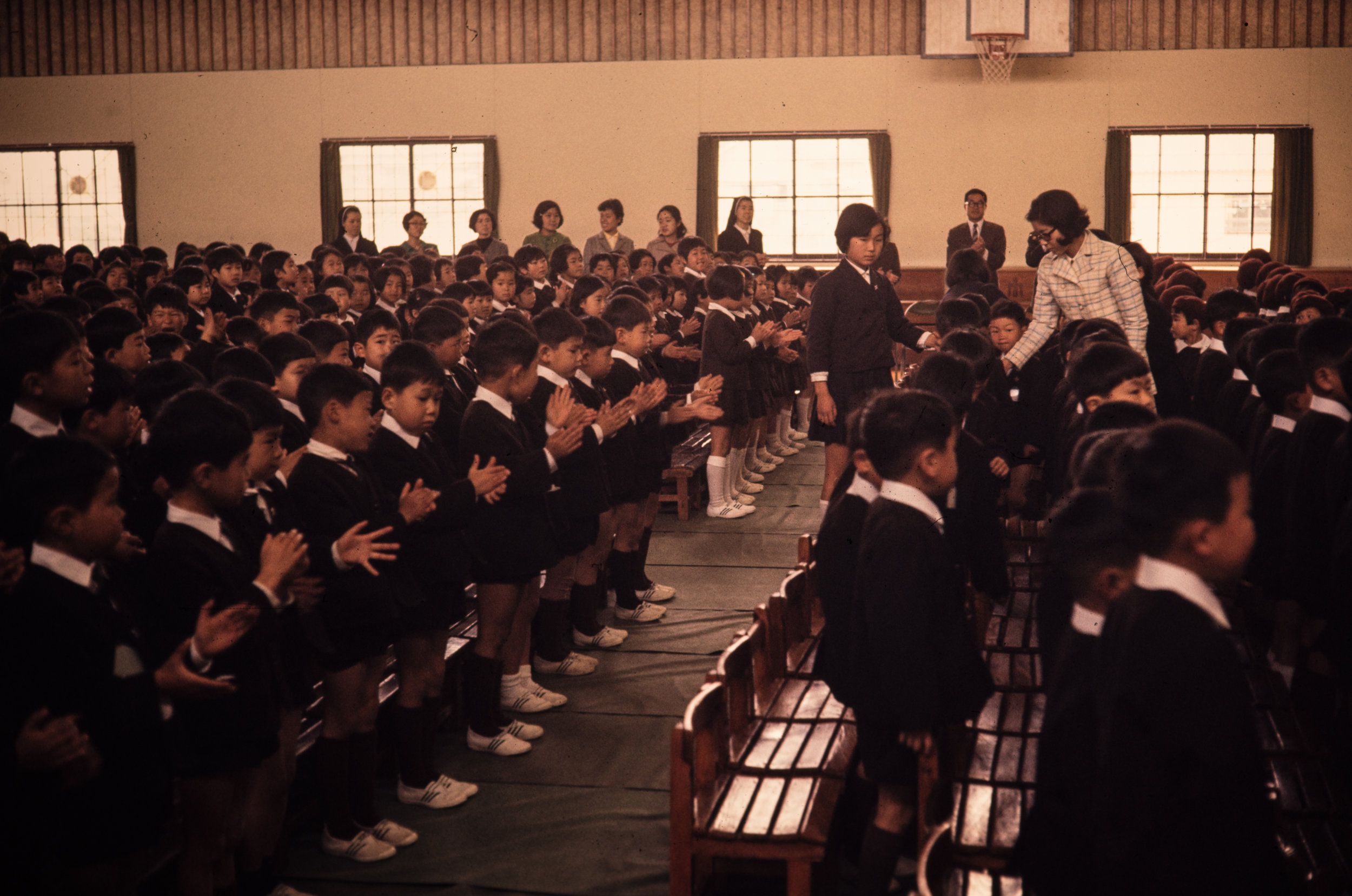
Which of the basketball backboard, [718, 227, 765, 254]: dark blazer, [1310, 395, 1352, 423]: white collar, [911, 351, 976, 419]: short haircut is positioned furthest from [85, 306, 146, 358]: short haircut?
the basketball backboard

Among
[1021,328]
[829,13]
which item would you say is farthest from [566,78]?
[1021,328]

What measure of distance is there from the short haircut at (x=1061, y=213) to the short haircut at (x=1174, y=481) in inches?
135

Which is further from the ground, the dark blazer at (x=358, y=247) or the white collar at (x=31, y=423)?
the dark blazer at (x=358, y=247)

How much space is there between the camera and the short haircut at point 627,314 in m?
5.59

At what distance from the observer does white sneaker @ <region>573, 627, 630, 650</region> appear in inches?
199

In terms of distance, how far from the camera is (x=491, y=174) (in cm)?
1407

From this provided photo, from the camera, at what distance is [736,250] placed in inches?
424

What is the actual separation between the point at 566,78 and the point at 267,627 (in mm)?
12155

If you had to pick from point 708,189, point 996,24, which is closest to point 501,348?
point 708,189

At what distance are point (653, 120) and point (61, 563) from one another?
12.3 m

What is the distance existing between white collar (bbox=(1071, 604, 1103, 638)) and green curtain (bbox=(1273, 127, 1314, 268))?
39.8ft

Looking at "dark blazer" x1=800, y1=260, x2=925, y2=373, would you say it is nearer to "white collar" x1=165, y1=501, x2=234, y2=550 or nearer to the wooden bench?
the wooden bench

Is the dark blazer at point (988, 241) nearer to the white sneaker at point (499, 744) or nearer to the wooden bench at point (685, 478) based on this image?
the wooden bench at point (685, 478)

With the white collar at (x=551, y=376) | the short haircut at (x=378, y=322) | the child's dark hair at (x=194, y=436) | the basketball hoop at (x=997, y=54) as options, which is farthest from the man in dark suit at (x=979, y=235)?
the child's dark hair at (x=194, y=436)
